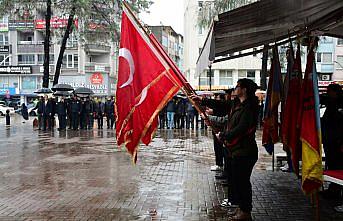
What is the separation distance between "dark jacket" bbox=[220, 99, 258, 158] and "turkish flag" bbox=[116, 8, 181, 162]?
0.96m

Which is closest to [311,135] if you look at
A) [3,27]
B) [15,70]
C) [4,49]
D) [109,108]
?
[109,108]

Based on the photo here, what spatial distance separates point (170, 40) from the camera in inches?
3971

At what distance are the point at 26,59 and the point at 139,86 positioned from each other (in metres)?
57.6

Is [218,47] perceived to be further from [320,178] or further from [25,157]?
[25,157]

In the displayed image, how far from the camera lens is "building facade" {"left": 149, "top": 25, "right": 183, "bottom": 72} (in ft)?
285

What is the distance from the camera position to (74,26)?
28.8 metres

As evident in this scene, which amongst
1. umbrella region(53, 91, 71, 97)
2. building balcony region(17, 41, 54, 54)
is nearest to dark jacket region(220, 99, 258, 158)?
umbrella region(53, 91, 71, 97)

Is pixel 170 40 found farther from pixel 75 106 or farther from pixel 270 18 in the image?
pixel 270 18

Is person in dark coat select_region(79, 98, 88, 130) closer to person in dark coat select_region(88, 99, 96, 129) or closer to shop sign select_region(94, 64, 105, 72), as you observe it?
person in dark coat select_region(88, 99, 96, 129)

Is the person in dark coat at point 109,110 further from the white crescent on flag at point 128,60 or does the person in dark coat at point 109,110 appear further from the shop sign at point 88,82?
the shop sign at point 88,82

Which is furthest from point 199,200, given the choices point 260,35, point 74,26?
point 74,26

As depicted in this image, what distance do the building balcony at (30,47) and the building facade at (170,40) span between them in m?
28.3

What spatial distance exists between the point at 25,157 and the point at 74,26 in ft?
54.2

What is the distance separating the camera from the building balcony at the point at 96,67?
5973 centimetres
